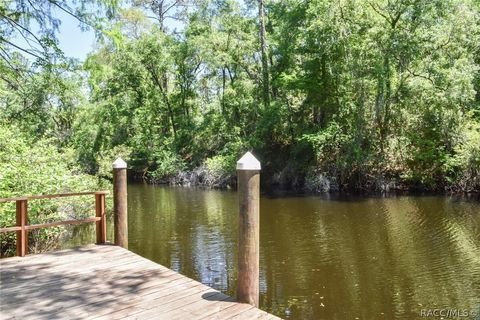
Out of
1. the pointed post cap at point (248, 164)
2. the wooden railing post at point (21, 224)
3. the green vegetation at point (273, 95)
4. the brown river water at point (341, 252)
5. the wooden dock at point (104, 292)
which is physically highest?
the green vegetation at point (273, 95)

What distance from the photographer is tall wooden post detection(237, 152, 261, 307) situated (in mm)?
3629

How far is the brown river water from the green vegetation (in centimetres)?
297

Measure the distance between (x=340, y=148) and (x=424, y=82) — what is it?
4.69 m

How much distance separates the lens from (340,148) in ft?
63.8

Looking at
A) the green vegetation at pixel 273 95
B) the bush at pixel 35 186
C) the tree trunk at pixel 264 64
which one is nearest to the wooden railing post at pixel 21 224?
the bush at pixel 35 186

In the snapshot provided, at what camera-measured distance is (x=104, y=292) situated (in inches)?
156

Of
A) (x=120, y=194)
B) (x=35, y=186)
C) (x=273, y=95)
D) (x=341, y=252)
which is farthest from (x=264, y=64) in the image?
(x=120, y=194)

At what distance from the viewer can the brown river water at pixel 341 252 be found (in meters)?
6.30

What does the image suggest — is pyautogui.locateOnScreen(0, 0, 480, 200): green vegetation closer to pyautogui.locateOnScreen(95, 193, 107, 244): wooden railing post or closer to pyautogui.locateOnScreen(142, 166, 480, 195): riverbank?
pyautogui.locateOnScreen(142, 166, 480, 195): riverbank

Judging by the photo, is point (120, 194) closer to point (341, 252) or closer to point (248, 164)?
point (248, 164)

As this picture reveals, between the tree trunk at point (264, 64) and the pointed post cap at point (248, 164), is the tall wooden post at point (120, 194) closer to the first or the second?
the pointed post cap at point (248, 164)

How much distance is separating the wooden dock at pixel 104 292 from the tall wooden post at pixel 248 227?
16 cm

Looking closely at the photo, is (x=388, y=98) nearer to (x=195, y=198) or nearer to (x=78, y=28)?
(x=195, y=198)

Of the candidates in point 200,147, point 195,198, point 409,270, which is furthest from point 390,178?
point 200,147
